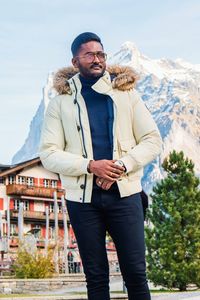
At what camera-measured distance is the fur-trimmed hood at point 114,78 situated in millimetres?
4695

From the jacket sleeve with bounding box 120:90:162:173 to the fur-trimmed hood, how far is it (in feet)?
0.24

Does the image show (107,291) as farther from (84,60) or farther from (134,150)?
(84,60)

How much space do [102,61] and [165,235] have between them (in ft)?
49.3

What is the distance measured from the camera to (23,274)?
83.8 ft

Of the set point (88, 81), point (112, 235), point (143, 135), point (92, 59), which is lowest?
point (112, 235)

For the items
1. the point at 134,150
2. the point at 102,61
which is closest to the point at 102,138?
the point at 134,150

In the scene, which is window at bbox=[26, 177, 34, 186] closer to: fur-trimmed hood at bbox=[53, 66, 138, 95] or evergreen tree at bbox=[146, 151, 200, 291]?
evergreen tree at bbox=[146, 151, 200, 291]

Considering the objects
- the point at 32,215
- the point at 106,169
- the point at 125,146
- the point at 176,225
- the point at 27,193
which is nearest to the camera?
the point at 106,169

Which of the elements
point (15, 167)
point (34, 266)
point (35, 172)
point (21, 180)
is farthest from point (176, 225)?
point (35, 172)

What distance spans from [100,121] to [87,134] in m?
0.12

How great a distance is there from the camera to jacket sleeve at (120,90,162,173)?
179 inches

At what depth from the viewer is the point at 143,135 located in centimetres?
465

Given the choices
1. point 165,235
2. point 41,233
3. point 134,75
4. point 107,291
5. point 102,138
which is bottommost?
point 107,291

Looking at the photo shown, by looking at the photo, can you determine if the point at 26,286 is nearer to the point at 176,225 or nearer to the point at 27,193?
the point at 176,225
